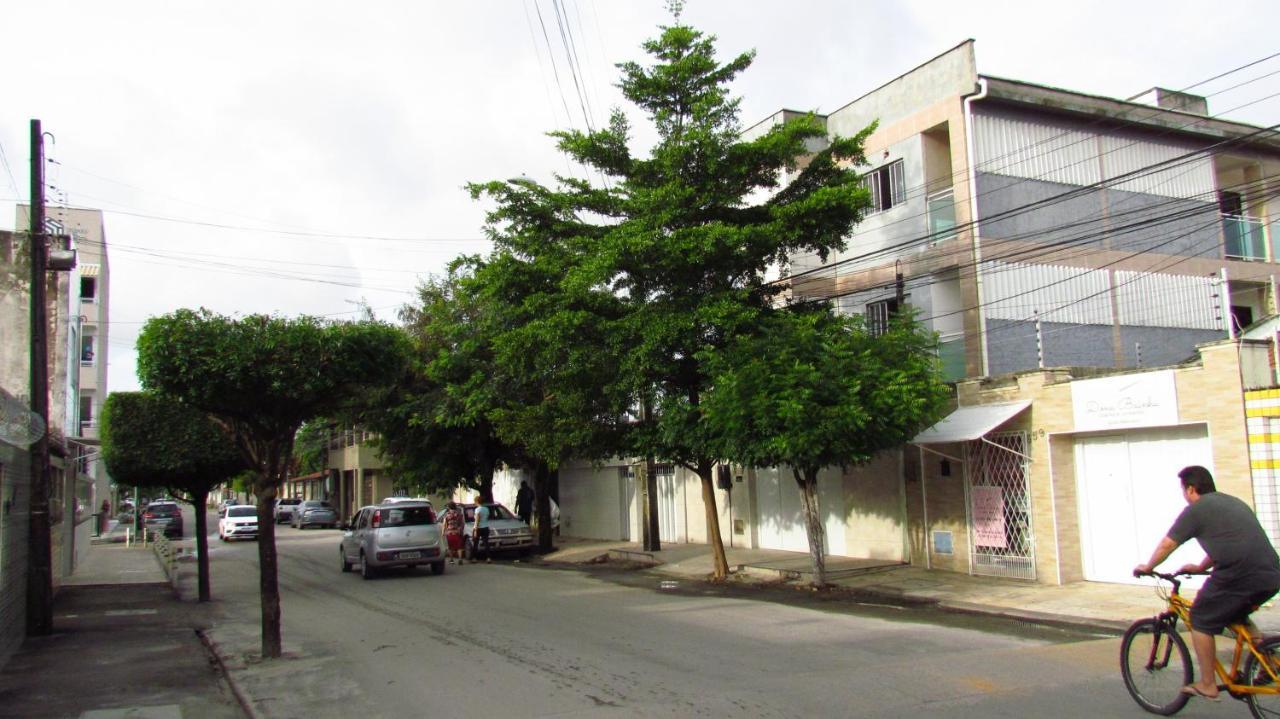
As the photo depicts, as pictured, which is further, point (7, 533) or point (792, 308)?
point (792, 308)

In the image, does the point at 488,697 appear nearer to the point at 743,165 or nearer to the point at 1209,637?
the point at 1209,637

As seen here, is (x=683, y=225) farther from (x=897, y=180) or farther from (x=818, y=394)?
(x=897, y=180)

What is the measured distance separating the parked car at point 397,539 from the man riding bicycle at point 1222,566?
16413 millimetres

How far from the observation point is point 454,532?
24328mm

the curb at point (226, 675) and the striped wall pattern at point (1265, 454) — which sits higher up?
the striped wall pattern at point (1265, 454)

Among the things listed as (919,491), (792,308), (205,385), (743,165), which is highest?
(743,165)

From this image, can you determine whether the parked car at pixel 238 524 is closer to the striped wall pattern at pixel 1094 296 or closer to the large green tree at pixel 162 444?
the large green tree at pixel 162 444

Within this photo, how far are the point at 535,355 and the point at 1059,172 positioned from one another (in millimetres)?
12705

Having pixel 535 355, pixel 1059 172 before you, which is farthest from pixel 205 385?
pixel 1059 172

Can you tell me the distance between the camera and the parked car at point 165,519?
4047 cm

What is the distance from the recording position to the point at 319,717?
24.6ft

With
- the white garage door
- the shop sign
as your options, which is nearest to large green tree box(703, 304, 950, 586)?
the shop sign

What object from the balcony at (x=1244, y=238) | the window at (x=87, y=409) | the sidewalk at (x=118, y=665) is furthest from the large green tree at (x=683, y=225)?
the window at (x=87, y=409)

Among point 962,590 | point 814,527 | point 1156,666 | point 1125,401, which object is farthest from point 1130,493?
point 1156,666
